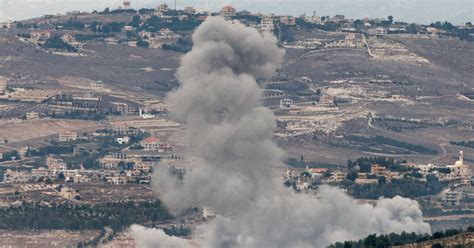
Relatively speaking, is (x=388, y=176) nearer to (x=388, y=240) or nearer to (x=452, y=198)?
(x=452, y=198)

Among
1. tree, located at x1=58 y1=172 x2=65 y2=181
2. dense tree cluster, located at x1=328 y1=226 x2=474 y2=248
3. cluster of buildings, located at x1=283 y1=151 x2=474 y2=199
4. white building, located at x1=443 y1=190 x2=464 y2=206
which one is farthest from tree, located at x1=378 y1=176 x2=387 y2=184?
dense tree cluster, located at x1=328 y1=226 x2=474 y2=248

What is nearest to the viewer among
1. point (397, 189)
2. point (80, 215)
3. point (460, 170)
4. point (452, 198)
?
point (80, 215)

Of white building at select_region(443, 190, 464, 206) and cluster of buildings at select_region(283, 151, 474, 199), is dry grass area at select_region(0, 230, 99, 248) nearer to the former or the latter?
cluster of buildings at select_region(283, 151, 474, 199)

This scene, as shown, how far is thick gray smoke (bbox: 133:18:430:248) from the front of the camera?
128m

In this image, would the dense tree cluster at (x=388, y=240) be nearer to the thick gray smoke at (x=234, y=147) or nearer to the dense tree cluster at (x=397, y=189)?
the thick gray smoke at (x=234, y=147)

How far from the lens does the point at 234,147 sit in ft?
418

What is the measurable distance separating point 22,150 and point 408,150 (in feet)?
110

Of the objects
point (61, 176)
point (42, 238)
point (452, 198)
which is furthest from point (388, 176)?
point (42, 238)

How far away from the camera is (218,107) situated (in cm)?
12875

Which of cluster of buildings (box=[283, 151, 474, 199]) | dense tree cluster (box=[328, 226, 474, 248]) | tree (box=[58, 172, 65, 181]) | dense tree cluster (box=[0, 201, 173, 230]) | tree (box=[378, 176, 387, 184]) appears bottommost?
tree (box=[58, 172, 65, 181])

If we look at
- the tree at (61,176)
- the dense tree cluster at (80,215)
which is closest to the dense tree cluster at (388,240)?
the dense tree cluster at (80,215)

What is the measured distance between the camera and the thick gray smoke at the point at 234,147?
128 m

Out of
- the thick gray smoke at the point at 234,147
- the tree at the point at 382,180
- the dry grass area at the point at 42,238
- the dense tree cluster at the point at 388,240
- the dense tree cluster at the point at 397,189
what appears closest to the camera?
the dense tree cluster at the point at 388,240

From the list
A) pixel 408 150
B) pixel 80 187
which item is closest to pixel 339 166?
pixel 408 150
